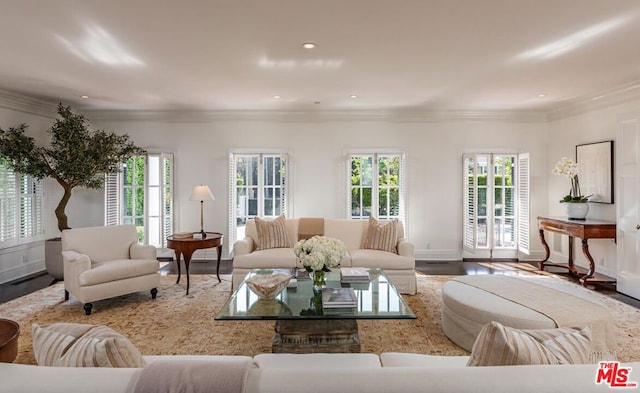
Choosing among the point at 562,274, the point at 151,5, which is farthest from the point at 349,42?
the point at 562,274

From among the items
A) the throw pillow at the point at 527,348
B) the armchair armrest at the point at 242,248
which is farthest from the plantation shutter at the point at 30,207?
the throw pillow at the point at 527,348

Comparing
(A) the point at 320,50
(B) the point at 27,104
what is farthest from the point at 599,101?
(B) the point at 27,104

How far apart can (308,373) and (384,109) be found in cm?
545

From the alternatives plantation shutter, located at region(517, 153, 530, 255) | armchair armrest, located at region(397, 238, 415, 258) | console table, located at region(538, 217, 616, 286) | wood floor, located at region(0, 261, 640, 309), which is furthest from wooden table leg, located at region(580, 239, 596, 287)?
armchair armrest, located at region(397, 238, 415, 258)

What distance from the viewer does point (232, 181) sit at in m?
6.12

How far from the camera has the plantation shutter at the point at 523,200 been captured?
603 cm

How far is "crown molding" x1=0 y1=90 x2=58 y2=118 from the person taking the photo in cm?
485

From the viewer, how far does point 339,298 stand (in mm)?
2641

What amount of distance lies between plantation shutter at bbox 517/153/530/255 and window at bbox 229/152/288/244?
404 centimetres

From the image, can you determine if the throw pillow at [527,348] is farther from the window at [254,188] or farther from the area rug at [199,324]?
the window at [254,188]

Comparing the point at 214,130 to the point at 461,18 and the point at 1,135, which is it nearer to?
the point at 1,135

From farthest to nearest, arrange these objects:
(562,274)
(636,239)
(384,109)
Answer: (384,109) → (562,274) → (636,239)

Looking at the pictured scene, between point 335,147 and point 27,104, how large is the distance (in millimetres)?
4629

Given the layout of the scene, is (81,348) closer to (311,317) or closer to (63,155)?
(311,317)
